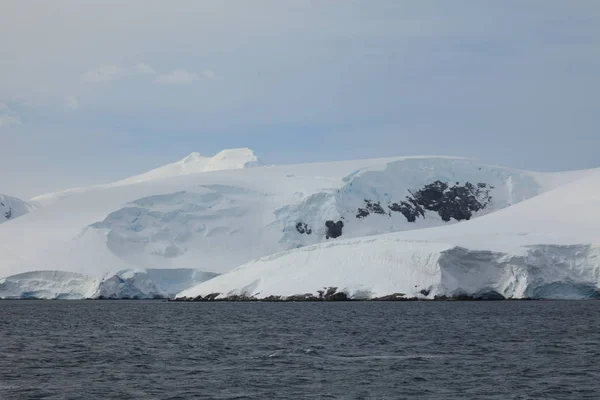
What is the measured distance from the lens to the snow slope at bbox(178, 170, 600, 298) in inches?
2849

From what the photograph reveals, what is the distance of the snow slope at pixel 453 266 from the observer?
237ft

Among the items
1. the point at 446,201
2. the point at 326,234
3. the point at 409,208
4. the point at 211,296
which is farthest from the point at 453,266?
the point at 446,201

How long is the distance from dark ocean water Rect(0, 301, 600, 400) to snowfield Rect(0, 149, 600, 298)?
23.9m

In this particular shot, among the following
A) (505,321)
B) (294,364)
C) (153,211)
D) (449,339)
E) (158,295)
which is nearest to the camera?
(294,364)

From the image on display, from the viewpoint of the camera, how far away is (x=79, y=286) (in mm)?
102750

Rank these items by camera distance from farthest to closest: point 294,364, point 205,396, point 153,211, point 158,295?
point 153,211
point 158,295
point 294,364
point 205,396

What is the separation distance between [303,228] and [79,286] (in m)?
32.8

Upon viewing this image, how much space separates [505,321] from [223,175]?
9129 centimetres

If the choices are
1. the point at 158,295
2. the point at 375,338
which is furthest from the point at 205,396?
the point at 158,295

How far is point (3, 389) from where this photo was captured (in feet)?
76.1

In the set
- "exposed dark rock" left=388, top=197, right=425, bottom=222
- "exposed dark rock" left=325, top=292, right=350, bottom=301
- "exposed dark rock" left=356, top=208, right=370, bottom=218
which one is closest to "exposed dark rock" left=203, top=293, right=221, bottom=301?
"exposed dark rock" left=325, top=292, right=350, bottom=301

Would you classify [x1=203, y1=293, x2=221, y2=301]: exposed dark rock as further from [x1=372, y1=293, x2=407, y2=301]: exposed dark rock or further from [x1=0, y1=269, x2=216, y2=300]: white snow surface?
[x1=0, y1=269, x2=216, y2=300]: white snow surface

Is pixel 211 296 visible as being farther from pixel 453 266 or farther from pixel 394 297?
pixel 453 266

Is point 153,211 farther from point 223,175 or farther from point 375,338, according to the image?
point 375,338
